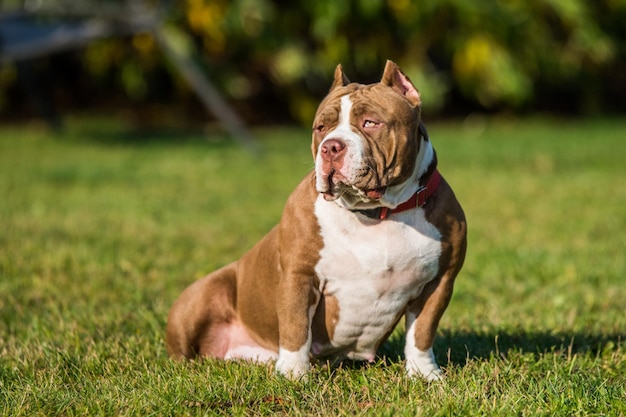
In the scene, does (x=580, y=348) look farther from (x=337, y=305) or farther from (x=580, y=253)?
(x=580, y=253)

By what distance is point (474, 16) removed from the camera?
12922mm

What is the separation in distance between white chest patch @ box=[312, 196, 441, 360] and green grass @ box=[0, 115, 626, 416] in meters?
0.27

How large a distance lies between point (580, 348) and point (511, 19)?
32.9 ft

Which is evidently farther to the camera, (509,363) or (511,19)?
(511,19)

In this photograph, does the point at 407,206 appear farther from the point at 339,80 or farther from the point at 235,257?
the point at 235,257

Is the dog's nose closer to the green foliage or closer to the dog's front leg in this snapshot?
the dog's front leg

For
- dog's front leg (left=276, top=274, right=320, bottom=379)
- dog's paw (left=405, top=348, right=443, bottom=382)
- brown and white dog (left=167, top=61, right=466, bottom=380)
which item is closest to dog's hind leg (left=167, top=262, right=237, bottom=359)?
brown and white dog (left=167, top=61, right=466, bottom=380)

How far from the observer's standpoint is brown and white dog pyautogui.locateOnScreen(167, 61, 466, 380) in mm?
2982

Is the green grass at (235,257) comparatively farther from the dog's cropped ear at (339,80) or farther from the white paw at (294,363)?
the dog's cropped ear at (339,80)

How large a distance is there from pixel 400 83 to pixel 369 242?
549mm

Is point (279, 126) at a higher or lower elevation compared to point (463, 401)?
lower

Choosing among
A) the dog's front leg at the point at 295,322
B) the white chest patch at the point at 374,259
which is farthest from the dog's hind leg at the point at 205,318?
the white chest patch at the point at 374,259

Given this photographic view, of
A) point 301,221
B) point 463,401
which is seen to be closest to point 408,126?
point 301,221

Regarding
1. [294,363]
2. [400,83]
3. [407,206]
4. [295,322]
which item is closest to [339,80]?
[400,83]
